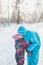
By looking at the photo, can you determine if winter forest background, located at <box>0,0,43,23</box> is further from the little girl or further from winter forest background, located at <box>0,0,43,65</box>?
the little girl

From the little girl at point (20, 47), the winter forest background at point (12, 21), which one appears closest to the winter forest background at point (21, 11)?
the winter forest background at point (12, 21)

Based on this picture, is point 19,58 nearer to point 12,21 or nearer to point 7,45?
point 7,45

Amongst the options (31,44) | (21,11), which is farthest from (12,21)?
(31,44)

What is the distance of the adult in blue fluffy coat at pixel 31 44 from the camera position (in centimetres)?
142

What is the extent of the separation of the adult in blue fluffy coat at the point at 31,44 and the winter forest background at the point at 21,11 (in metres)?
0.08

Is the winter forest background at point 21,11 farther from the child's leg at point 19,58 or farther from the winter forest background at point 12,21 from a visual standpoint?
the child's leg at point 19,58

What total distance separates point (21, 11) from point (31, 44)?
0.23 m

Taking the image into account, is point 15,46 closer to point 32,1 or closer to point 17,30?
point 17,30

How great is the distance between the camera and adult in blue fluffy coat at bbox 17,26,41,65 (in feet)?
4.67

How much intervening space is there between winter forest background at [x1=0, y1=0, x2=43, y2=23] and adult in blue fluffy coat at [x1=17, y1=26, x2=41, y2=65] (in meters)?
0.08

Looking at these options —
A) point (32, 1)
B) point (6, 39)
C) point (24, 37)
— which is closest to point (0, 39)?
point (6, 39)

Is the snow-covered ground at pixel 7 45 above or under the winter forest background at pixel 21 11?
under

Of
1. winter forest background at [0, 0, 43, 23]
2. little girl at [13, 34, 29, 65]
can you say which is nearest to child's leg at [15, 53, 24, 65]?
little girl at [13, 34, 29, 65]

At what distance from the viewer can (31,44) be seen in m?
1.43
